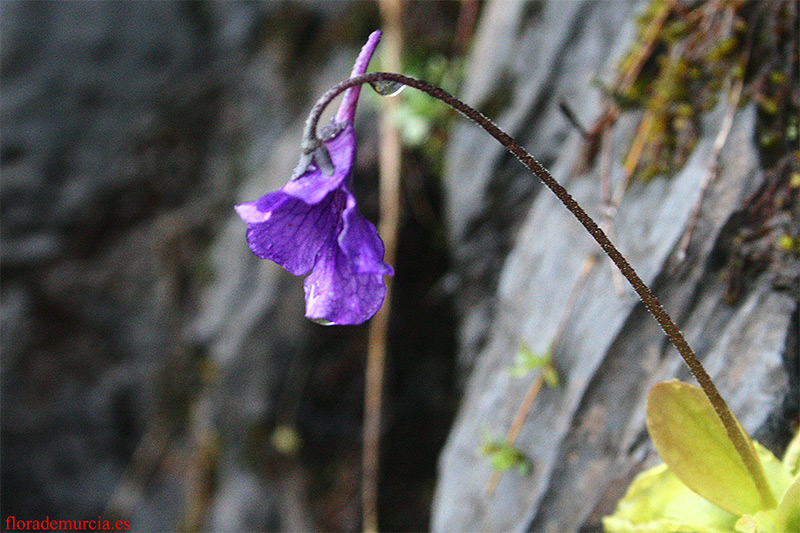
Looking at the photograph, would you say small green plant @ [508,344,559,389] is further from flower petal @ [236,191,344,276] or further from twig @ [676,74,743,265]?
flower petal @ [236,191,344,276]

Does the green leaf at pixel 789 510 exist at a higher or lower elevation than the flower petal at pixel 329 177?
lower

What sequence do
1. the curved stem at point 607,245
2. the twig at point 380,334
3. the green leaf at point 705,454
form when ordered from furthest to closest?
the twig at point 380,334, the green leaf at point 705,454, the curved stem at point 607,245

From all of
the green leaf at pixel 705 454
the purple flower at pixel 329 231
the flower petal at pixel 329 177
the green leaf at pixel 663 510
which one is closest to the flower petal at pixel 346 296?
the purple flower at pixel 329 231

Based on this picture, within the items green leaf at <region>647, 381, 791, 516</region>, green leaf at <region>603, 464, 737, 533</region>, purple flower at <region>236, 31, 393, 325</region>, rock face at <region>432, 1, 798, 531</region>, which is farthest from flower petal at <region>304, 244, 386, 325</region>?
rock face at <region>432, 1, 798, 531</region>

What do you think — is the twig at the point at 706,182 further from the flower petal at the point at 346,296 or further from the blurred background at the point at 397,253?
the flower petal at the point at 346,296

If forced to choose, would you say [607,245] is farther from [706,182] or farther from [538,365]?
[538,365]

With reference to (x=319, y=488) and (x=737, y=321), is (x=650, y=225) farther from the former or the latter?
(x=319, y=488)
